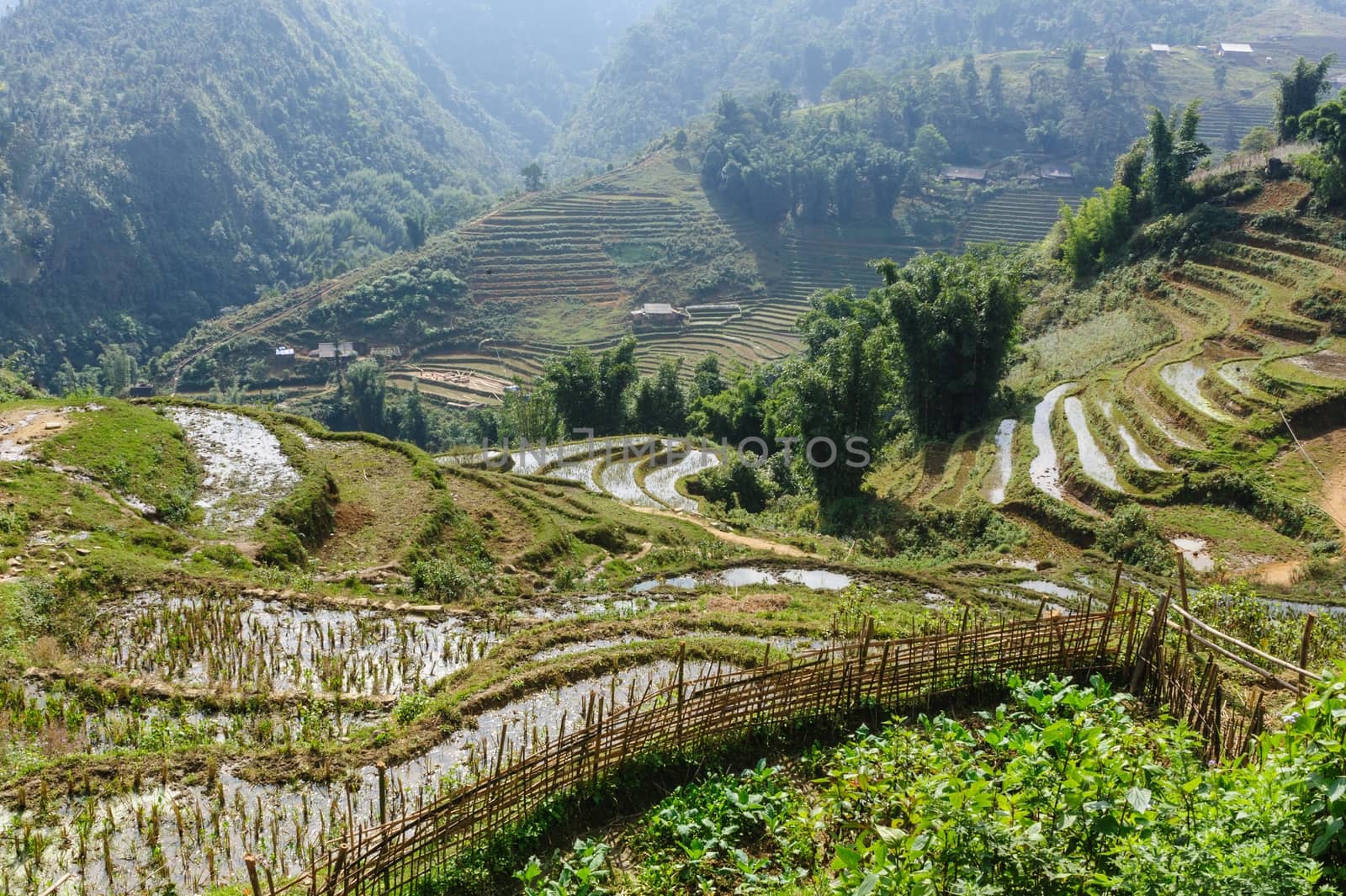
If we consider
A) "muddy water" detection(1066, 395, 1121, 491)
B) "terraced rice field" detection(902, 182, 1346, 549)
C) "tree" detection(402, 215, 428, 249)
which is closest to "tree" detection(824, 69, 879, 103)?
"tree" detection(402, 215, 428, 249)

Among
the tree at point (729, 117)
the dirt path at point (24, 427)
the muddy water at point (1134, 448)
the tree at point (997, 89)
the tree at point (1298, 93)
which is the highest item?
the tree at point (997, 89)

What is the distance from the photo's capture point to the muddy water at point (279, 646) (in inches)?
451

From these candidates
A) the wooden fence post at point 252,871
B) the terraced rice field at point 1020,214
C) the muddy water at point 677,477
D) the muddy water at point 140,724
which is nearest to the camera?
the wooden fence post at point 252,871

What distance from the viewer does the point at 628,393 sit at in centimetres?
4750

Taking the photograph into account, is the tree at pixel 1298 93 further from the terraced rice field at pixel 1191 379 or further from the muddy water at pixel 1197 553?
the muddy water at pixel 1197 553

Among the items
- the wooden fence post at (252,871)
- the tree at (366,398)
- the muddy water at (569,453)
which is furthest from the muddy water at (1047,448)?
the tree at (366,398)

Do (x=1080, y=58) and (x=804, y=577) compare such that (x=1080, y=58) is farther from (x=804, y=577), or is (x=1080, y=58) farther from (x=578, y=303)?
(x=804, y=577)

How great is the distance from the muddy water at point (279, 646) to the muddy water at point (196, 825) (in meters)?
2.42

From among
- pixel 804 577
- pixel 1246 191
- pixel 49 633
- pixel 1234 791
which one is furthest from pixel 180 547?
pixel 1246 191

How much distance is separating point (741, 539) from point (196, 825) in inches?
645

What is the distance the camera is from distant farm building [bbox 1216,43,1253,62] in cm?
13625

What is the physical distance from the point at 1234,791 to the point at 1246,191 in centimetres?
4753

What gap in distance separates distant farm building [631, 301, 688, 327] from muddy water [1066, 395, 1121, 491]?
6228 cm

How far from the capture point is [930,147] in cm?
12044
